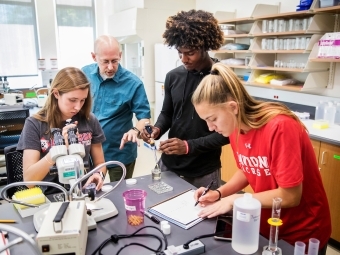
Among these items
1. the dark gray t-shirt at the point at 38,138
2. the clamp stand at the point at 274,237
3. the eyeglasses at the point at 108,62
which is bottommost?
the clamp stand at the point at 274,237

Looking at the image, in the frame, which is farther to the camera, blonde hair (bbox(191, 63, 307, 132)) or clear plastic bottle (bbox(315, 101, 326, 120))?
clear plastic bottle (bbox(315, 101, 326, 120))

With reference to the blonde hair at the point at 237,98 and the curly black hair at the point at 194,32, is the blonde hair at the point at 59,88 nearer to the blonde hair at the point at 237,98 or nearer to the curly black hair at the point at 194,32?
the curly black hair at the point at 194,32

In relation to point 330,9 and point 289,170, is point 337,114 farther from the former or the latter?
point 289,170

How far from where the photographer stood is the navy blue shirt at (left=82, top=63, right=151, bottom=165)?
209 centimetres

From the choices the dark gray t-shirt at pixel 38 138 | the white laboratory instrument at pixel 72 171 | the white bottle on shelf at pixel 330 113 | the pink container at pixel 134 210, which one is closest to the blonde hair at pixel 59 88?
the dark gray t-shirt at pixel 38 138

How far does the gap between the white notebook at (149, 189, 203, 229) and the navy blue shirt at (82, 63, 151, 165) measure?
82cm

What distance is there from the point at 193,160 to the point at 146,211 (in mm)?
512

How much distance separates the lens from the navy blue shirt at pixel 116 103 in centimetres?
209

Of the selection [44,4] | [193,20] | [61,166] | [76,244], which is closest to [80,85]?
[61,166]

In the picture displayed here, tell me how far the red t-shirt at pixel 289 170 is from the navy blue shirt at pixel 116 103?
1000mm

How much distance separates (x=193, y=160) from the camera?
171 cm

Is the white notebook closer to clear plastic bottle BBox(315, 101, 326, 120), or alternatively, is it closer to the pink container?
the pink container

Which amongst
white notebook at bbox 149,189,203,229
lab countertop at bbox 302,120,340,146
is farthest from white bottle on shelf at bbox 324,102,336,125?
white notebook at bbox 149,189,203,229

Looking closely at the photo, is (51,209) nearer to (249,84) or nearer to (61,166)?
(61,166)
